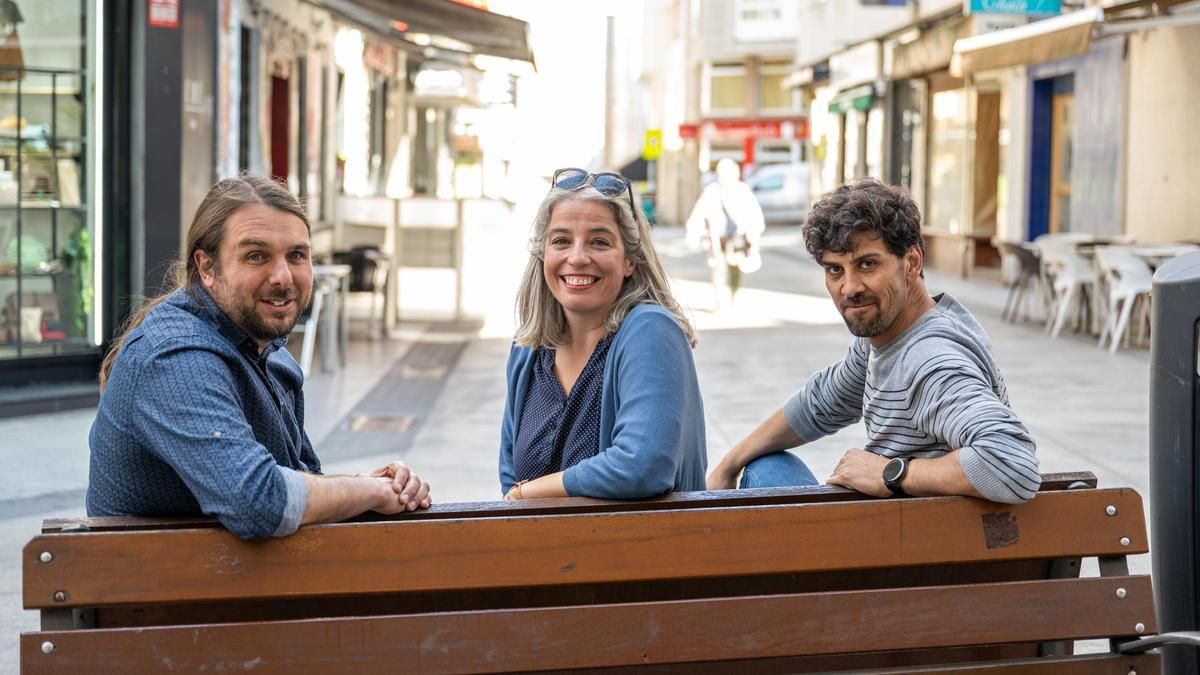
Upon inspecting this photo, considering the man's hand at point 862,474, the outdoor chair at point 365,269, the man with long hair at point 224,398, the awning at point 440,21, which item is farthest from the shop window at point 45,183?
the man's hand at point 862,474

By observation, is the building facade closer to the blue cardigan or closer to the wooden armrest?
the blue cardigan

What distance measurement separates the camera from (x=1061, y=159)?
20719 mm

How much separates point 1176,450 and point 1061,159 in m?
18.3

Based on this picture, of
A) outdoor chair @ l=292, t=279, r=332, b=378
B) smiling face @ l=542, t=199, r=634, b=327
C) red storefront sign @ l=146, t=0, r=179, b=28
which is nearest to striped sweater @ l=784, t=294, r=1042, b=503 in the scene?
smiling face @ l=542, t=199, r=634, b=327

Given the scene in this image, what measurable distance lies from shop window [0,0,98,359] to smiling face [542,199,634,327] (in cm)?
675

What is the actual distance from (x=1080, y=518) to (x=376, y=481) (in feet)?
4.15

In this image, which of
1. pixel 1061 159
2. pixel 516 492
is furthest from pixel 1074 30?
pixel 516 492

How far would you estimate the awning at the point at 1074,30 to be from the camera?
42.3 feet

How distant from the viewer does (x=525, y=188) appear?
55781 millimetres

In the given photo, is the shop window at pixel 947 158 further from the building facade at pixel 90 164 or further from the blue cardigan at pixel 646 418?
the blue cardigan at pixel 646 418

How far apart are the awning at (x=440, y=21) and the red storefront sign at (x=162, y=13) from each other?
2.71 m

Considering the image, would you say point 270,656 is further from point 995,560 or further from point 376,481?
point 995,560

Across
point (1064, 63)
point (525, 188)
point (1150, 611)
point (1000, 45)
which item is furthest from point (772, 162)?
point (1150, 611)

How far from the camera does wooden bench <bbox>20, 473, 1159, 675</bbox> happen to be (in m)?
2.47
